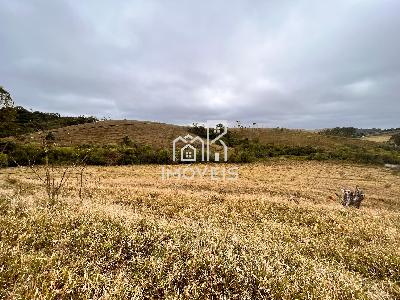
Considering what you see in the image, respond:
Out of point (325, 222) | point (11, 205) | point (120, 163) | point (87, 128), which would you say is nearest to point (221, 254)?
point (11, 205)

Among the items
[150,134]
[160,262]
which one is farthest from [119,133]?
[160,262]

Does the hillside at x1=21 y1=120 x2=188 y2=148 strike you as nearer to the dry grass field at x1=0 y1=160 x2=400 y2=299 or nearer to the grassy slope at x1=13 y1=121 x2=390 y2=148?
the grassy slope at x1=13 y1=121 x2=390 y2=148

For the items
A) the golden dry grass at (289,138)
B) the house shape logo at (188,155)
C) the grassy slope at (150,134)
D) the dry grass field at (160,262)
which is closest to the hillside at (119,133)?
→ the grassy slope at (150,134)

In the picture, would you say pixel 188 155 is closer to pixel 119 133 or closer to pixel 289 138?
pixel 119 133

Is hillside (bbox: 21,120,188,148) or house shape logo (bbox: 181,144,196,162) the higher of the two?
hillside (bbox: 21,120,188,148)

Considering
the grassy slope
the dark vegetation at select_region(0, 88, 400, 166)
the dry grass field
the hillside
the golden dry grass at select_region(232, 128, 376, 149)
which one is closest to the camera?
the dry grass field

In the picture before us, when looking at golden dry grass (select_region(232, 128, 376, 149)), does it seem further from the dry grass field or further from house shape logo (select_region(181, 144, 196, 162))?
the dry grass field

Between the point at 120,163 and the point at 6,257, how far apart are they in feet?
170

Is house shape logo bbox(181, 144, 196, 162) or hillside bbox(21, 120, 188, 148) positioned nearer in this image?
house shape logo bbox(181, 144, 196, 162)

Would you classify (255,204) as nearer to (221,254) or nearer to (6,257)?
(221,254)

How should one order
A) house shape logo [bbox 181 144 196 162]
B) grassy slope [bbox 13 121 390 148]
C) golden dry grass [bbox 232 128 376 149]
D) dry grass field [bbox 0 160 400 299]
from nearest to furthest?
1. dry grass field [bbox 0 160 400 299]
2. house shape logo [bbox 181 144 196 162]
3. grassy slope [bbox 13 121 390 148]
4. golden dry grass [bbox 232 128 376 149]

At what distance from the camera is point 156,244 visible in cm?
589

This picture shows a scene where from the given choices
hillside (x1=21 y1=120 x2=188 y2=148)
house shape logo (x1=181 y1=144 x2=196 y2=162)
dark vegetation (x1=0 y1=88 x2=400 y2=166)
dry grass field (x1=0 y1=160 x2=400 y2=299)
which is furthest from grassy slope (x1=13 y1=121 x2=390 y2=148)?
dry grass field (x1=0 y1=160 x2=400 y2=299)

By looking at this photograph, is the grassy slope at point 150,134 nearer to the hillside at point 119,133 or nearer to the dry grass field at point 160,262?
the hillside at point 119,133
